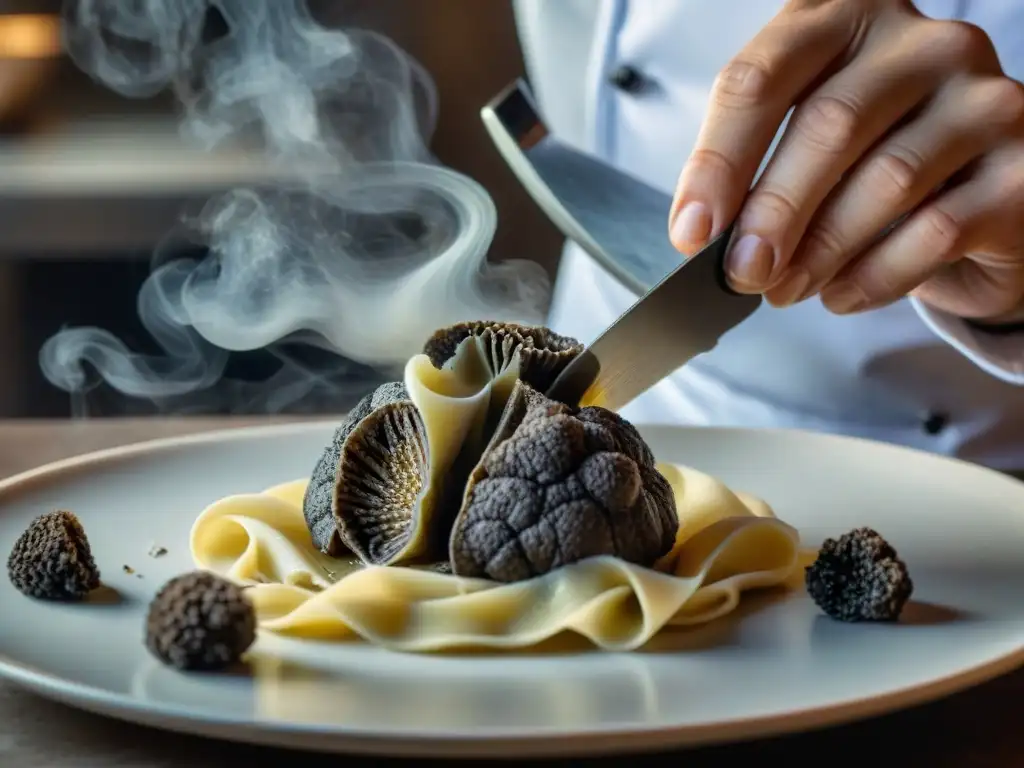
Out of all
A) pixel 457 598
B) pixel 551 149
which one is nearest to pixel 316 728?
pixel 457 598

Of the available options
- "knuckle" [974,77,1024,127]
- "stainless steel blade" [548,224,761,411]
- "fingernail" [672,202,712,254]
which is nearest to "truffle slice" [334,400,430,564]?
"stainless steel blade" [548,224,761,411]

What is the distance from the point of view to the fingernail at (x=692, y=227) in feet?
6.46

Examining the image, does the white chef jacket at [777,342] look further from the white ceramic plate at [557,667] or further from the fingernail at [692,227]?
the fingernail at [692,227]

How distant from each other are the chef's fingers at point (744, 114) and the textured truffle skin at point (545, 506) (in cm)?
45

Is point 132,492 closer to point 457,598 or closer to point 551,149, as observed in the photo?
point 457,598

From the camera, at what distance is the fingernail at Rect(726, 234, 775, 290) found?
6.36 ft

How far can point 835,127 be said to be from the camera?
2.02m

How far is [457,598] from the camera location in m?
1.65

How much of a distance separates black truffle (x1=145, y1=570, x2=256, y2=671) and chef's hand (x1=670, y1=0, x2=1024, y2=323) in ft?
3.14

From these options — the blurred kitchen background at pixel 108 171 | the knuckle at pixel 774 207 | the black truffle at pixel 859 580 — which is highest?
the knuckle at pixel 774 207

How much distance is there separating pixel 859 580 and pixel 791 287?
24.2 inches

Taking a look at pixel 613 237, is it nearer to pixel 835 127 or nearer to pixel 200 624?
pixel 835 127

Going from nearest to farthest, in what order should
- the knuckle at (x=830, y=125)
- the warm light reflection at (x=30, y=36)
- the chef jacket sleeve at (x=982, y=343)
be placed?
the knuckle at (x=830, y=125), the chef jacket sleeve at (x=982, y=343), the warm light reflection at (x=30, y=36)

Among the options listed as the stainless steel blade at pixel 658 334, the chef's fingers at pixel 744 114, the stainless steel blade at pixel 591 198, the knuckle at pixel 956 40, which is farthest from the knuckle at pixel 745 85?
the stainless steel blade at pixel 591 198
